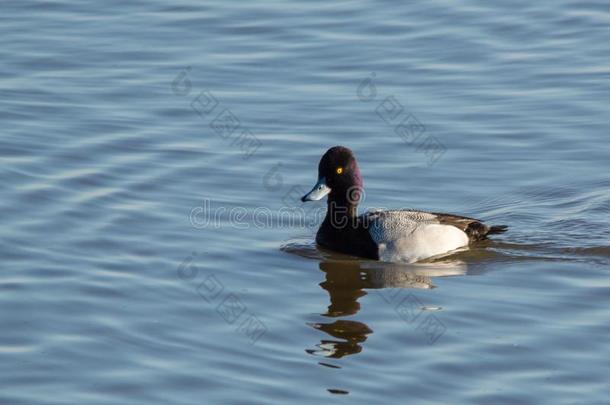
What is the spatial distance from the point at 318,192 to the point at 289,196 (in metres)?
1.02

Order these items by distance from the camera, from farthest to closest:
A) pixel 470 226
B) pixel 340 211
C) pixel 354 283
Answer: pixel 340 211, pixel 470 226, pixel 354 283

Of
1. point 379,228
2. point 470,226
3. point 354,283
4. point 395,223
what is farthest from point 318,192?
point 470,226

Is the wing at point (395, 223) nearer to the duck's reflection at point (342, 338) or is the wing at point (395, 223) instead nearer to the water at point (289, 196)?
the water at point (289, 196)

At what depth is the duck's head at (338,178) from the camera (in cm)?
1309

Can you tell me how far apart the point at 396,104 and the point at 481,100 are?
1.17 m

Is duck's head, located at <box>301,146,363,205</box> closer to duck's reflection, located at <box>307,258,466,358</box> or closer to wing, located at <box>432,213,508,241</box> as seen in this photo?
duck's reflection, located at <box>307,258,466,358</box>

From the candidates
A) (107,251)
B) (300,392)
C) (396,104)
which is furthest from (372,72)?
(300,392)

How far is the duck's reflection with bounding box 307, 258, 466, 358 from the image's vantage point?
1027cm

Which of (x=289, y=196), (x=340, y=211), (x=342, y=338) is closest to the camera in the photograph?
(x=342, y=338)

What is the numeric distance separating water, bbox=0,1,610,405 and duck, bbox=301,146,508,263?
0.18 meters

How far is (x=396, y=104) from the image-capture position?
1612cm

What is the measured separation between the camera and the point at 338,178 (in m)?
13.2

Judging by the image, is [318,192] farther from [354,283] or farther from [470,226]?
[470,226]

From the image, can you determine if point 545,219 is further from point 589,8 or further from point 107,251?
point 589,8
